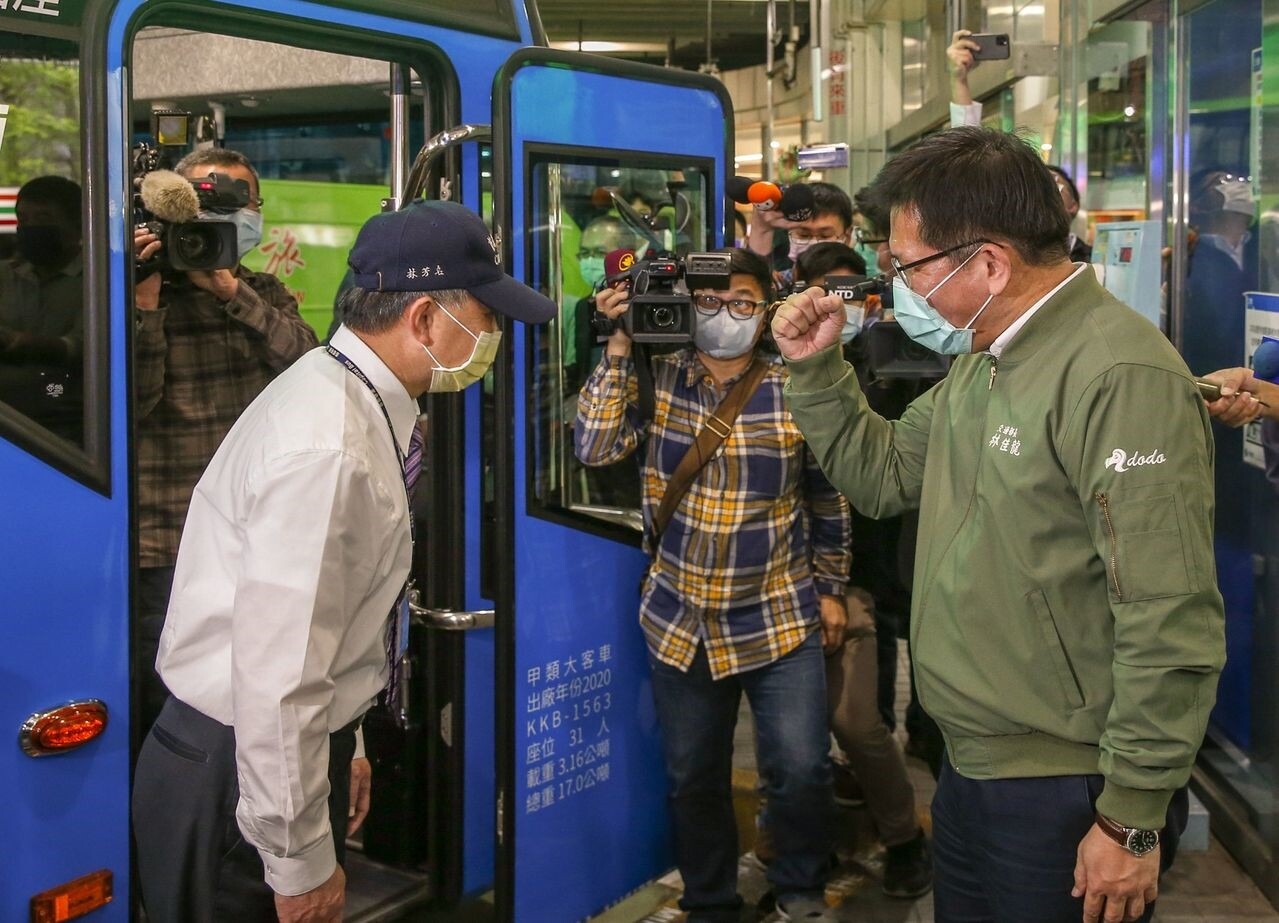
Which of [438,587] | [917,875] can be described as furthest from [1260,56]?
[438,587]

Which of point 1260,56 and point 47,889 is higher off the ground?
point 1260,56

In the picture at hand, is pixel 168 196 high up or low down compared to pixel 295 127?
down

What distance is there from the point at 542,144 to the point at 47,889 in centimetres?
179

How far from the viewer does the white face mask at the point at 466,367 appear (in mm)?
2330

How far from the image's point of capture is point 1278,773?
4.07 metres

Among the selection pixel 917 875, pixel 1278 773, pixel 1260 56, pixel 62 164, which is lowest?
pixel 917 875

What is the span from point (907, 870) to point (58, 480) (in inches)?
102

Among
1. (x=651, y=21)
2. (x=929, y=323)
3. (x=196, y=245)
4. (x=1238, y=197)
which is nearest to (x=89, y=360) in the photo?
(x=196, y=245)

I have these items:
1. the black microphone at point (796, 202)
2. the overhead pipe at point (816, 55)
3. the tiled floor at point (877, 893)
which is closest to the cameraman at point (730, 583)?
the tiled floor at point (877, 893)

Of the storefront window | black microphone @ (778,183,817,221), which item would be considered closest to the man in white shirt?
black microphone @ (778,183,817,221)

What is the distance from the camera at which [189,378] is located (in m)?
3.36

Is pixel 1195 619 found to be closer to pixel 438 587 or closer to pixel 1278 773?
pixel 438 587

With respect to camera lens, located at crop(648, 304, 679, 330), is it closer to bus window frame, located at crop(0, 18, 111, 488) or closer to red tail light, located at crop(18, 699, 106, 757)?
bus window frame, located at crop(0, 18, 111, 488)

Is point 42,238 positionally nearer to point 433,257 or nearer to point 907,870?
point 433,257
